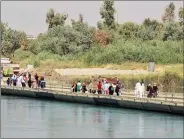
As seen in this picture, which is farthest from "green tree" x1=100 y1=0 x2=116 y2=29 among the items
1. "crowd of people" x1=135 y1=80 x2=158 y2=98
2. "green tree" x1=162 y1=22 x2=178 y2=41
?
"crowd of people" x1=135 y1=80 x2=158 y2=98

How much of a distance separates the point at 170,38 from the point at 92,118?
6003 centimetres

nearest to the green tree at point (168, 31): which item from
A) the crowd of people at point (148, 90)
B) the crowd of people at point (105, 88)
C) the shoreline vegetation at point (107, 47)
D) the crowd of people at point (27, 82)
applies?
the shoreline vegetation at point (107, 47)

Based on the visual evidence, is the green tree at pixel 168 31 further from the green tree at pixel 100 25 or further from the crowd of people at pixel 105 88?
the crowd of people at pixel 105 88

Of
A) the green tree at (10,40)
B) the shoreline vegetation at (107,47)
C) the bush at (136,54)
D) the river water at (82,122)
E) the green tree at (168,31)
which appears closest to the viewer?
the river water at (82,122)

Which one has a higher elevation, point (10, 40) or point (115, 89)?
point (10, 40)

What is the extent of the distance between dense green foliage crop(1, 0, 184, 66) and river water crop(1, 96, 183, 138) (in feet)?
111

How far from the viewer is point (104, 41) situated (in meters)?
112

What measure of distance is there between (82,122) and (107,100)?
8631mm

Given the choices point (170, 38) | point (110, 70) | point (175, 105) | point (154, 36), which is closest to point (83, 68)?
point (110, 70)

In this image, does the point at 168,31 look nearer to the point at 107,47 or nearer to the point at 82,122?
the point at 107,47

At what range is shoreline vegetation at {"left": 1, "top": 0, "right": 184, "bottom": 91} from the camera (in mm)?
82438

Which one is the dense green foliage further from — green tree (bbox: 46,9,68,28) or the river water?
the river water

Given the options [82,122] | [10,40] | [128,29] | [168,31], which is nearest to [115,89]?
[82,122]

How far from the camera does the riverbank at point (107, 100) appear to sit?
46.3 m
